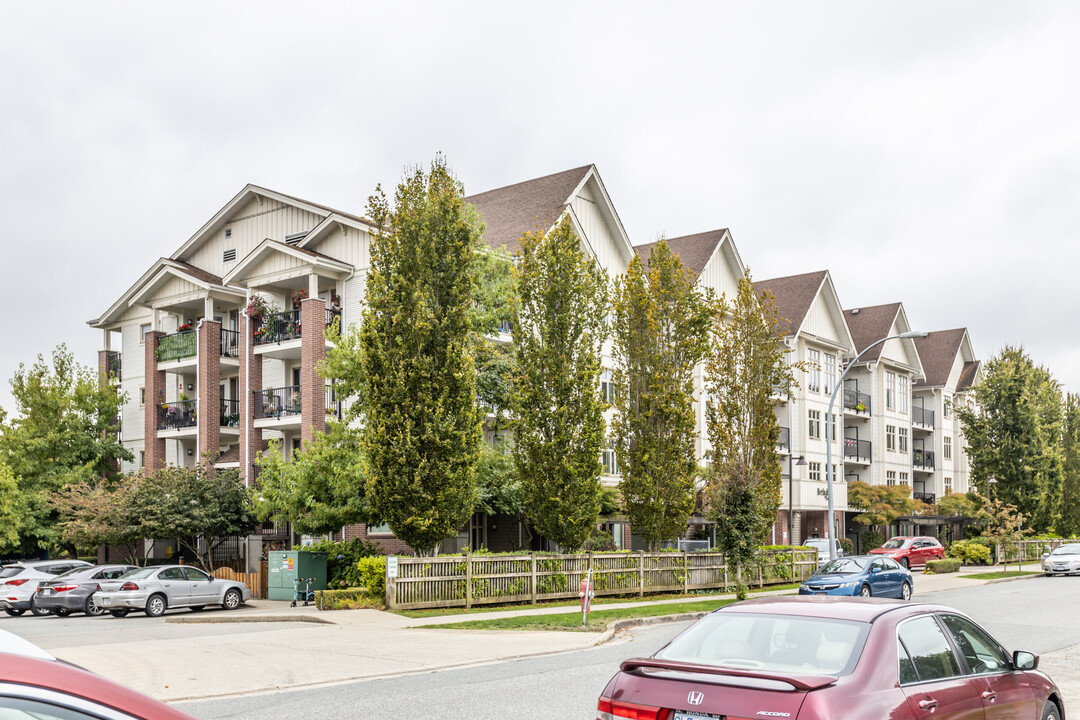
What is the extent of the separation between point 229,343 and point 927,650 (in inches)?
1416

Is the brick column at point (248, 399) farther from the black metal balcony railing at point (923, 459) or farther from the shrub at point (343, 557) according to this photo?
the black metal balcony railing at point (923, 459)

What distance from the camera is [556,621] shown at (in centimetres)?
2105

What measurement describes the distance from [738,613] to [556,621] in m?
14.8

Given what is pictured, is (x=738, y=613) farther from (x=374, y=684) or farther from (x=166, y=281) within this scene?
(x=166, y=281)

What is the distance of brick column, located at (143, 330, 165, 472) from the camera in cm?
3997

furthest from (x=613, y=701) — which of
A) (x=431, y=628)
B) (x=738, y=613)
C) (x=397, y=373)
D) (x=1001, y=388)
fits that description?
(x=1001, y=388)

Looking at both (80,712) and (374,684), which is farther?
(374,684)

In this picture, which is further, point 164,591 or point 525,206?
point 525,206

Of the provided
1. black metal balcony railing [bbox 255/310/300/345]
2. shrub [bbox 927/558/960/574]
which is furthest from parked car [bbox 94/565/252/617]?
shrub [bbox 927/558/960/574]

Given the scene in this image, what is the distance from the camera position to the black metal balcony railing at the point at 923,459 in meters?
68.6

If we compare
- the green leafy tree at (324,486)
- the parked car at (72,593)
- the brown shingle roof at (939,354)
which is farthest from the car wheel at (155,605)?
the brown shingle roof at (939,354)

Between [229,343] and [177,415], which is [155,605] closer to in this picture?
[177,415]

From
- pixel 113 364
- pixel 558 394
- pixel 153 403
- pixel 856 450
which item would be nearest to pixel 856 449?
pixel 856 450

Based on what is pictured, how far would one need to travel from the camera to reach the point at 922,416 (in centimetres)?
6969
